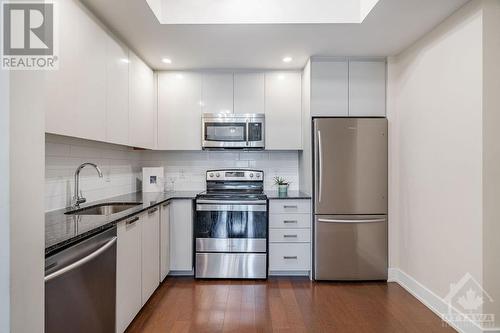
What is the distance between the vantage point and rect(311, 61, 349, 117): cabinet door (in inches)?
119

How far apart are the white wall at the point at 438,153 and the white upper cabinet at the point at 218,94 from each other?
176 cm

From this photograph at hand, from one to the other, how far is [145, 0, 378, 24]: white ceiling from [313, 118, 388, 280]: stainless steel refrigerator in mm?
982

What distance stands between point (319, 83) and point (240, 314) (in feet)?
7.68

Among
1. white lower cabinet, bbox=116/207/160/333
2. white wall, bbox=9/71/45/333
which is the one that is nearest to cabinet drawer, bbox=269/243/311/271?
white lower cabinet, bbox=116/207/160/333

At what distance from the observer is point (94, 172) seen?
102 inches

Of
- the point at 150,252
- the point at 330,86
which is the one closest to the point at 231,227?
the point at 150,252

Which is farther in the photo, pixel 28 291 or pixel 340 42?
pixel 340 42

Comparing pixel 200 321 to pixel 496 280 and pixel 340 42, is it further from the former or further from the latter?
pixel 340 42

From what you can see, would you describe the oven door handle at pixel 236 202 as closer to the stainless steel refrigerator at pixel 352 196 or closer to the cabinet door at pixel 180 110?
the stainless steel refrigerator at pixel 352 196

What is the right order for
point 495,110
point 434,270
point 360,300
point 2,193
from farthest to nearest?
point 360,300, point 434,270, point 495,110, point 2,193

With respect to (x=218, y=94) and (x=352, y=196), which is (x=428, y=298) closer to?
(x=352, y=196)

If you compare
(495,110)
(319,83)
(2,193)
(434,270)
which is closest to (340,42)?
(319,83)

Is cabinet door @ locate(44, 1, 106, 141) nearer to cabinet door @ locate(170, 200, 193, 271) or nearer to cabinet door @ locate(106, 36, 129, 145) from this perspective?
cabinet door @ locate(106, 36, 129, 145)

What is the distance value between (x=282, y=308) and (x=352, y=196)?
128 cm
